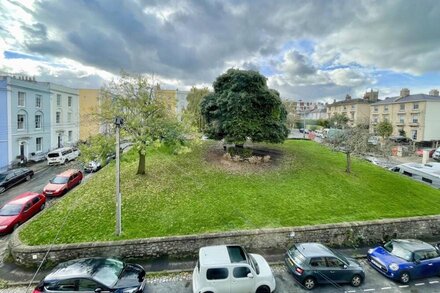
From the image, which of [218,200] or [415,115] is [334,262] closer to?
[218,200]

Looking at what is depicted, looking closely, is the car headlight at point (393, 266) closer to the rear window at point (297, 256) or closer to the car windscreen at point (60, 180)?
the rear window at point (297, 256)

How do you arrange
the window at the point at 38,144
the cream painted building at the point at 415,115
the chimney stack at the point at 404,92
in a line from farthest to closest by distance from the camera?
the chimney stack at the point at 404,92 → the cream painted building at the point at 415,115 → the window at the point at 38,144

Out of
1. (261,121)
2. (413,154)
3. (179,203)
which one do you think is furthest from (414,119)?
(179,203)

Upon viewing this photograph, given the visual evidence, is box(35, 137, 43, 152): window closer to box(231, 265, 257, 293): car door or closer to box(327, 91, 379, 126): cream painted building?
box(231, 265, 257, 293): car door

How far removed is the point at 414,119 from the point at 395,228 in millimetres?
48639

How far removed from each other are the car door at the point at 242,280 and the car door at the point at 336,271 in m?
3.35

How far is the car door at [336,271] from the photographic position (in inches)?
394

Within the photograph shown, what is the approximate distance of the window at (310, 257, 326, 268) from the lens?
396 inches

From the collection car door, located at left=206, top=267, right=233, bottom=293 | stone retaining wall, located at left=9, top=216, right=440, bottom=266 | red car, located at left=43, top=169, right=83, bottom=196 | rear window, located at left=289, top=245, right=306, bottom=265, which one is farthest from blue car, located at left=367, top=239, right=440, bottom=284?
red car, located at left=43, top=169, right=83, bottom=196

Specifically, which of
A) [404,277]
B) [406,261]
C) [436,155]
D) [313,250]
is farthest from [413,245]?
[436,155]

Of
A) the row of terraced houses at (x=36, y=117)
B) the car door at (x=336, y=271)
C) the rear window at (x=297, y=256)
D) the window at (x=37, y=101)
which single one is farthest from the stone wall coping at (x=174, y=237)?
the window at (x=37, y=101)

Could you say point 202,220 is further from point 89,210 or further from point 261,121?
point 261,121

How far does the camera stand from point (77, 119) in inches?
1565

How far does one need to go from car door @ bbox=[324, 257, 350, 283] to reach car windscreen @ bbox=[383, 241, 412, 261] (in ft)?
10.6
